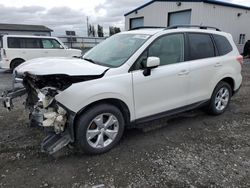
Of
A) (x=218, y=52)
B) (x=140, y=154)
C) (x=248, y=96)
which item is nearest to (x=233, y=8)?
(x=248, y=96)

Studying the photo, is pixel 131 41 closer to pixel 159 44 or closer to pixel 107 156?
pixel 159 44

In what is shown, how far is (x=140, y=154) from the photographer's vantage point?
3.38 meters

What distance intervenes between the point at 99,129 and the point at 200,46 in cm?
255

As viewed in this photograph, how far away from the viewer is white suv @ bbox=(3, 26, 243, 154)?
3.03 metres

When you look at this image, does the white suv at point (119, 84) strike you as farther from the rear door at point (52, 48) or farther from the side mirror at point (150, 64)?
the rear door at point (52, 48)

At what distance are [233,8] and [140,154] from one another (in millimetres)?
18866

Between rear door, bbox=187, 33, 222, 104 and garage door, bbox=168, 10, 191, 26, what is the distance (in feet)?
43.7

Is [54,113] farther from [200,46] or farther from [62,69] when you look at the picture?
[200,46]

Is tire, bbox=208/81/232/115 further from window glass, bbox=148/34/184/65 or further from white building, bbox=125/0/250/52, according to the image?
white building, bbox=125/0/250/52

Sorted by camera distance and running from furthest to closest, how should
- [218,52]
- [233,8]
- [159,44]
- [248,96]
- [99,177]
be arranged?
[233,8] < [248,96] < [218,52] < [159,44] < [99,177]

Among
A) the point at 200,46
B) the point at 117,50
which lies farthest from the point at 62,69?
the point at 200,46

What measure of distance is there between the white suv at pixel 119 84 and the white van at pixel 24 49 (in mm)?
6830

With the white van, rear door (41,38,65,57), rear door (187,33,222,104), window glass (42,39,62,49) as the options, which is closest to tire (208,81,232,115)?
rear door (187,33,222,104)

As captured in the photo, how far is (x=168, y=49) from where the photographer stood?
386 cm
